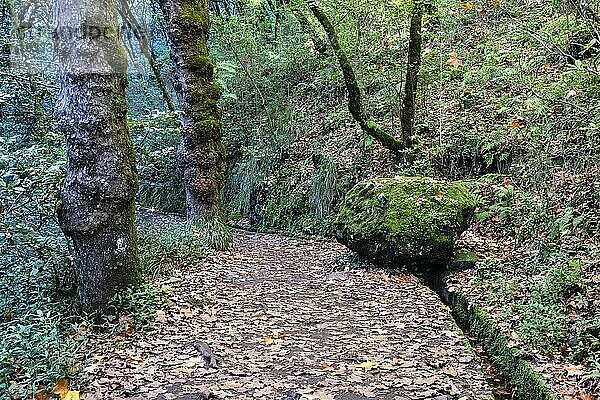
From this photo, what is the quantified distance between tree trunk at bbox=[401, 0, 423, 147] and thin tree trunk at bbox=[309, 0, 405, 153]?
15.6 inches

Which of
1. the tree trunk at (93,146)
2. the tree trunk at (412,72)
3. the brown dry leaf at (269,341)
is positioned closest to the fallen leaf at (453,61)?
the tree trunk at (412,72)

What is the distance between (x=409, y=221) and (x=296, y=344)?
2912 mm

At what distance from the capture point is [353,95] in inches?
453

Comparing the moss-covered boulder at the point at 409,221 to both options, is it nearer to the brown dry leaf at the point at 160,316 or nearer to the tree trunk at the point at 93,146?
the brown dry leaf at the point at 160,316

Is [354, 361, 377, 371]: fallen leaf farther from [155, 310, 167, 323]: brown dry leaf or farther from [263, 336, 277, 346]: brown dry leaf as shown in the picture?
[155, 310, 167, 323]: brown dry leaf

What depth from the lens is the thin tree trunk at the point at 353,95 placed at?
11094mm

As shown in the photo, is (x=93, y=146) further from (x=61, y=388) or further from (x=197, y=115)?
(x=197, y=115)

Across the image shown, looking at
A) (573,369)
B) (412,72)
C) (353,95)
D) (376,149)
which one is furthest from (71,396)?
(376,149)

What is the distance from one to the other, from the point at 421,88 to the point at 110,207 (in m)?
8.08

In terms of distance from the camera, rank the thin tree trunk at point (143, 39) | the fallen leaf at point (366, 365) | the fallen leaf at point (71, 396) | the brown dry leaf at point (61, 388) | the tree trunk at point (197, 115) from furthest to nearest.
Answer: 1. the thin tree trunk at point (143, 39)
2. the tree trunk at point (197, 115)
3. the fallen leaf at point (366, 365)
4. the brown dry leaf at point (61, 388)
5. the fallen leaf at point (71, 396)

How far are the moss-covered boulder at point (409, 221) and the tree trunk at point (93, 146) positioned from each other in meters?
3.67

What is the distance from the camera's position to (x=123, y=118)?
557 centimetres

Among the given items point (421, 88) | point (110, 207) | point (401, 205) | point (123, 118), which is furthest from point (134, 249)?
point (421, 88)

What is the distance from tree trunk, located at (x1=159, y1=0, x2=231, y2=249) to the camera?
903 cm
